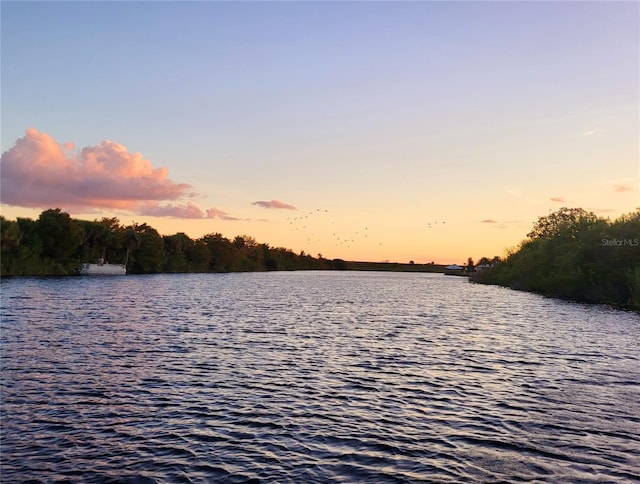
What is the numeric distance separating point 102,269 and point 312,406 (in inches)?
6918

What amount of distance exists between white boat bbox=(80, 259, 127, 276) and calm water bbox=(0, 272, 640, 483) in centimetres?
13461

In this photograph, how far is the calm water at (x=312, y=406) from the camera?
17.4 meters

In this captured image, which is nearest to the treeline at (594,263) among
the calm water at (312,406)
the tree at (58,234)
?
the calm water at (312,406)

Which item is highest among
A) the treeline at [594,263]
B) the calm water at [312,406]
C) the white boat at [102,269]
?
the treeline at [594,263]

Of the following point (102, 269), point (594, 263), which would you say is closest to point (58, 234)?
point (102, 269)

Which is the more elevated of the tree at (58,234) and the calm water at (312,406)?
the tree at (58,234)

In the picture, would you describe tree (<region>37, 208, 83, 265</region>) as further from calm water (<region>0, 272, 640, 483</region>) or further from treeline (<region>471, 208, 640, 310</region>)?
treeline (<region>471, 208, 640, 310</region>)

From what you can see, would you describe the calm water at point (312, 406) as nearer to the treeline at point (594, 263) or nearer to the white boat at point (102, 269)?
the treeline at point (594, 263)

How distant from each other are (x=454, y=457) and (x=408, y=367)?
1642 cm

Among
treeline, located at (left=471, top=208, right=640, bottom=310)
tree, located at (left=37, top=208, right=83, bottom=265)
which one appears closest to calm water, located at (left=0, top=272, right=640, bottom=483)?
treeline, located at (left=471, top=208, right=640, bottom=310)

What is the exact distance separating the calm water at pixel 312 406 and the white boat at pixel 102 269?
135 metres

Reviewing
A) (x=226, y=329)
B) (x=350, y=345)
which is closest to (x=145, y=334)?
(x=226, y=329)

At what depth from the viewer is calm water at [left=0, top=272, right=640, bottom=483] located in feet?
57.0

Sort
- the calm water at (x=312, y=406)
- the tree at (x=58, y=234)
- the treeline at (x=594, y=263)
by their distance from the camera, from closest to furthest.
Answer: the calm water at (x=312, y=406) → the treeline at (x=594, y=263) → the tree at (x=58, y=234)
